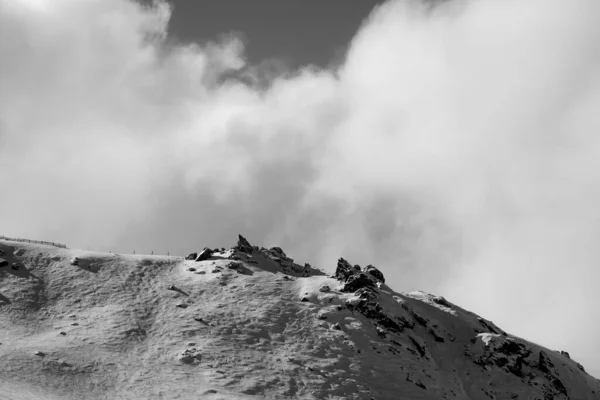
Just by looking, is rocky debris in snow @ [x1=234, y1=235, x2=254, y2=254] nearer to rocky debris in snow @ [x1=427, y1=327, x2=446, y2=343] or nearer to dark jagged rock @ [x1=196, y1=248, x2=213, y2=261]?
dark jagged rock @ [x1=196, y1=248, x2=213, y2=261]

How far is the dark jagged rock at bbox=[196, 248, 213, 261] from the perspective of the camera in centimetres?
8684

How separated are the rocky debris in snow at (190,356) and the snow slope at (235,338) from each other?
0.50 ft

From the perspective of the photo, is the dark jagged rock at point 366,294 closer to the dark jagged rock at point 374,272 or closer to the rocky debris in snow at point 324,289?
the rocky debris in snow at point 324,289

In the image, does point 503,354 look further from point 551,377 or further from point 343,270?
point 343,270

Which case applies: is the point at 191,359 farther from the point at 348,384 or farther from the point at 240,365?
the point at 348,384

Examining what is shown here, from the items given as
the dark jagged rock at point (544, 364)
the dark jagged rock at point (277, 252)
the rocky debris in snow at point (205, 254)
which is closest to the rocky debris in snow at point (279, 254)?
the dark jagged rock at point (277, 252)

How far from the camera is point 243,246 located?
300ft

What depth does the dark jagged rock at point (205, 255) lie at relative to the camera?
86.8m

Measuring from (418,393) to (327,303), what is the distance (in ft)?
→ 64.5

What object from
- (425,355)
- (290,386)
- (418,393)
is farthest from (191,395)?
(425,355)

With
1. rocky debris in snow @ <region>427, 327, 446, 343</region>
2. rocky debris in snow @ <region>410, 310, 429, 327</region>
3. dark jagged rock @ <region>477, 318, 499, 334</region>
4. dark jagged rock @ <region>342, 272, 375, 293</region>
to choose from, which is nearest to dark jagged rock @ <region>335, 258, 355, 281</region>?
dark jagged rock @ <region>342, 272, 375, 293</region>

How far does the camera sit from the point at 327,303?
75.9 metres

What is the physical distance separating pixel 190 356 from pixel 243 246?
3305 centimetres

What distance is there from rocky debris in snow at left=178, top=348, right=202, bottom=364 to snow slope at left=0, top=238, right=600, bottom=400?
0.15m
